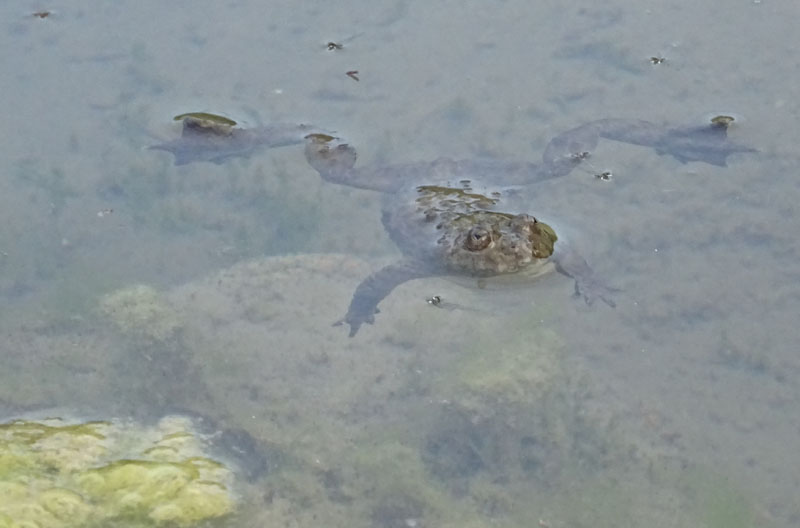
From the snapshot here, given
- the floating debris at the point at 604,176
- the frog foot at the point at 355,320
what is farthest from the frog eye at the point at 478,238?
the floating debris at the point at 604,176

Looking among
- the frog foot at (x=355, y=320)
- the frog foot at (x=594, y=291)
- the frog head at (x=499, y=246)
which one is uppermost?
the frog head at (x=499, y=246)

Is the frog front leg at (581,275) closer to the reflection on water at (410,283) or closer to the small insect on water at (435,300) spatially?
the reflection on water at (410,283)

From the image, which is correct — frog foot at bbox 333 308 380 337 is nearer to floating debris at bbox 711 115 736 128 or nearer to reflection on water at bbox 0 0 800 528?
reflection on water at bbox 0 0 800 528

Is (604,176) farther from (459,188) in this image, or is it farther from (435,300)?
(435,300)

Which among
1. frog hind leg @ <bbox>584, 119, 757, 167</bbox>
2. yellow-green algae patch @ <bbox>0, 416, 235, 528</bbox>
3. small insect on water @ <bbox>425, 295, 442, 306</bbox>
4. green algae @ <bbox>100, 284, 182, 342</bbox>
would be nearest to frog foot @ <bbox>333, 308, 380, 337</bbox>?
small insect on water @ <bbox>425, 295, 442, 306</bbox>

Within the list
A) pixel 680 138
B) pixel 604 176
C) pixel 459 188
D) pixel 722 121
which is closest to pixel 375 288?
pixel 459 188

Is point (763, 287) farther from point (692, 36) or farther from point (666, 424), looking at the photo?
point (692, 36)

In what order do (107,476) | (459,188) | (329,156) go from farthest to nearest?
1. (329,156)
2. (459,188)
3. (107,476)

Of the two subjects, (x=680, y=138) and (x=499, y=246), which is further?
(x=680, y=138)
